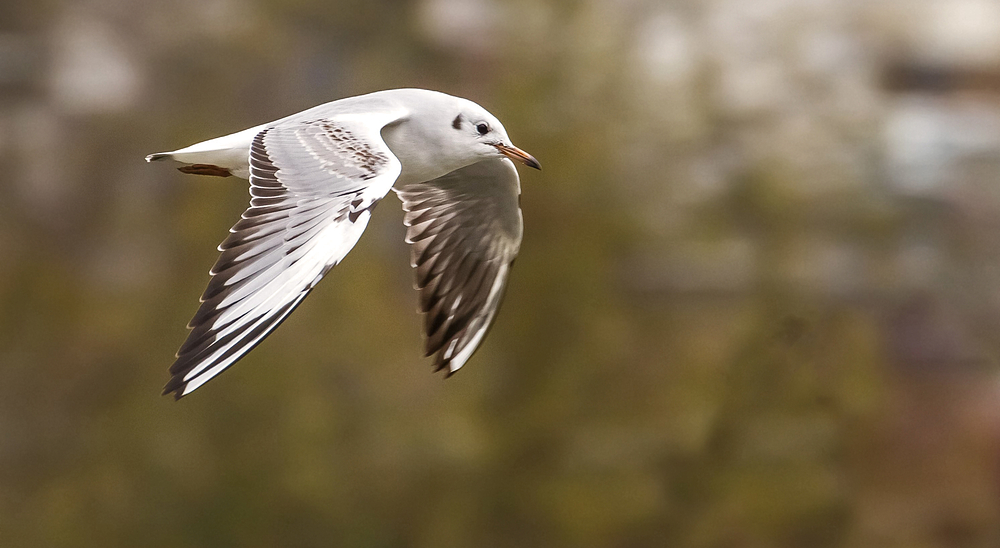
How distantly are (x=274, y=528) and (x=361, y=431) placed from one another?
105cm

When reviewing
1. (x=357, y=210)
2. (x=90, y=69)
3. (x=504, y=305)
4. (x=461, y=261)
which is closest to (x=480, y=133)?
(x=461, y=261)

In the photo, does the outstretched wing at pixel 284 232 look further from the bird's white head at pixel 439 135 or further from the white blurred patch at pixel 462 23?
the white blurred patch at pixel 462 23

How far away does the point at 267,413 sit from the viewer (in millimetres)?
9695

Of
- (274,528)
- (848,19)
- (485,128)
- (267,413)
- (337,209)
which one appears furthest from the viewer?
(848,19)

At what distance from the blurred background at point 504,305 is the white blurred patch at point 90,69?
4cm

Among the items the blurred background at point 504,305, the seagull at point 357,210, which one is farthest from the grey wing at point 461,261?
the blurred background at point 504,305

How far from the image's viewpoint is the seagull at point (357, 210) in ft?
7.37

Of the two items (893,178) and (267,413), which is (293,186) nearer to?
(267,413)

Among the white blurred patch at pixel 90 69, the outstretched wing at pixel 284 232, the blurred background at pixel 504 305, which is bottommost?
the blurred background at pixel 504 305

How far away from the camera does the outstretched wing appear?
2.19 m

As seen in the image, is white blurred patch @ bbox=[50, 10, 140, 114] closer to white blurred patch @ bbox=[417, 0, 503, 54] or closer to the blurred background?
the blurred background

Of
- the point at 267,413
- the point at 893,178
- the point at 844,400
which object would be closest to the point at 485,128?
the point at 267,413

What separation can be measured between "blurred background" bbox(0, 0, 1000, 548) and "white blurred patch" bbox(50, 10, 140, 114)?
4cm

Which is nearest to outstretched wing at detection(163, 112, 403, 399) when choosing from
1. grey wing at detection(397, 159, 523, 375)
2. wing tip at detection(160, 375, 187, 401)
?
wing tip at detection(160, 375, 187, 401)
